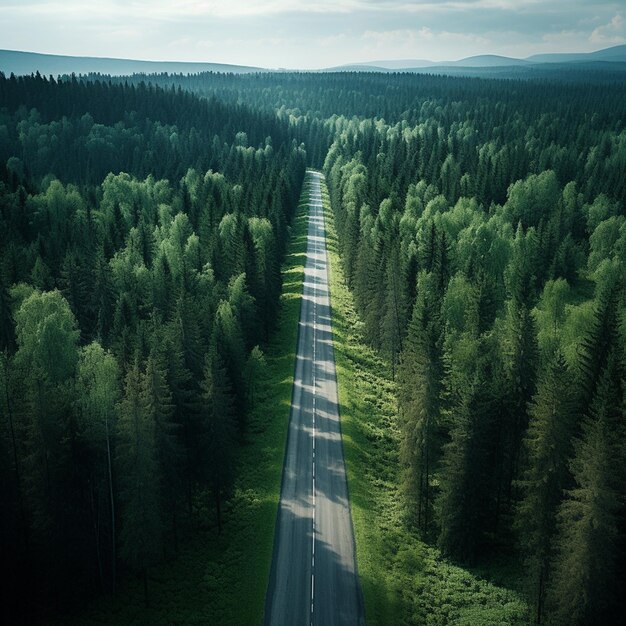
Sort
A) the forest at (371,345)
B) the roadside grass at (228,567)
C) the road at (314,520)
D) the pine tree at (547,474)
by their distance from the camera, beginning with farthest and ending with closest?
the roadside grass at (228,567), the road at (314,520), the forest at (371,345), the pine tree at (547,474)

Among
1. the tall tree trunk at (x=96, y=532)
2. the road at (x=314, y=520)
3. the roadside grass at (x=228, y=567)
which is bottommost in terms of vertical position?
the roadside grass at (x=228, y=567)

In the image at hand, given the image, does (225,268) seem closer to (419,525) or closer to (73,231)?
(73,231)

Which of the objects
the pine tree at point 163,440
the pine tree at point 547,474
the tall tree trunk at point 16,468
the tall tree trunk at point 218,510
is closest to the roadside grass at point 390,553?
the pine tree at point 547,474

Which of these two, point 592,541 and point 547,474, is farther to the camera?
point 547,474

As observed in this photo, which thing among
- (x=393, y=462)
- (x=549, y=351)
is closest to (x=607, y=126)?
(x=549, y=351)

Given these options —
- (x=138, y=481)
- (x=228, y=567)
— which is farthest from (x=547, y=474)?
(x=138, y=481)

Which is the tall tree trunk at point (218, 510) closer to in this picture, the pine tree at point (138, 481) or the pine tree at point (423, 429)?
the pine tree at point (138, 481)

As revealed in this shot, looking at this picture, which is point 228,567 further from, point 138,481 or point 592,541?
point 592,541
